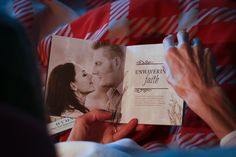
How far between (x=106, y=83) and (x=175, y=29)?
0.17 m

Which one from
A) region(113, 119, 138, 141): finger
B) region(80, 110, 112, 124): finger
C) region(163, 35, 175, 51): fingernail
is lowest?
region(113, 119, 138, 141): finger

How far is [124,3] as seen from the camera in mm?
870

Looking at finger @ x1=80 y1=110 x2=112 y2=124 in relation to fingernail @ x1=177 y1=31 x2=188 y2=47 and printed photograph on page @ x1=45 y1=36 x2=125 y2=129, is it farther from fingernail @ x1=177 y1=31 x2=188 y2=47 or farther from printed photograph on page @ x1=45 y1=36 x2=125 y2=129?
fingernail @ x1=177 y1=31 x2=188 y2=47

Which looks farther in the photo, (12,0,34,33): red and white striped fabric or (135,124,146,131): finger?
(12,0,34,33): red and white striped fabric

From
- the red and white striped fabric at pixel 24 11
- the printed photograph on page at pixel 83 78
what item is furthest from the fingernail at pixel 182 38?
the red and white striped fabric at pixel 24 11

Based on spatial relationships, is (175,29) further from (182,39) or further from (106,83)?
Result: (106,83)

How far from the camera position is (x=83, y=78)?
2.65 ft

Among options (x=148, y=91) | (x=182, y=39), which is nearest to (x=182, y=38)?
(x=182, y=39)

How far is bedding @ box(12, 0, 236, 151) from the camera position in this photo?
73cm

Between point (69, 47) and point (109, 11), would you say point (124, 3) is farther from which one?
point (69, 47)

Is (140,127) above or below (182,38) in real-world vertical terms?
below

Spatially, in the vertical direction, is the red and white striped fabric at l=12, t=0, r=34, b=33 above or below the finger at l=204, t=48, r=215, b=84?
above

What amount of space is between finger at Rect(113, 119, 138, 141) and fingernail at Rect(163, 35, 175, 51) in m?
0.15

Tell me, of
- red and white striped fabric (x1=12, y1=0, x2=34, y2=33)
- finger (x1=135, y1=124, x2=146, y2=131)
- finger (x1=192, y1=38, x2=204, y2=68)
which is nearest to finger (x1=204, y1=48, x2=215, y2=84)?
finger (x1=192, y1=38, x2=204, y2=68)
